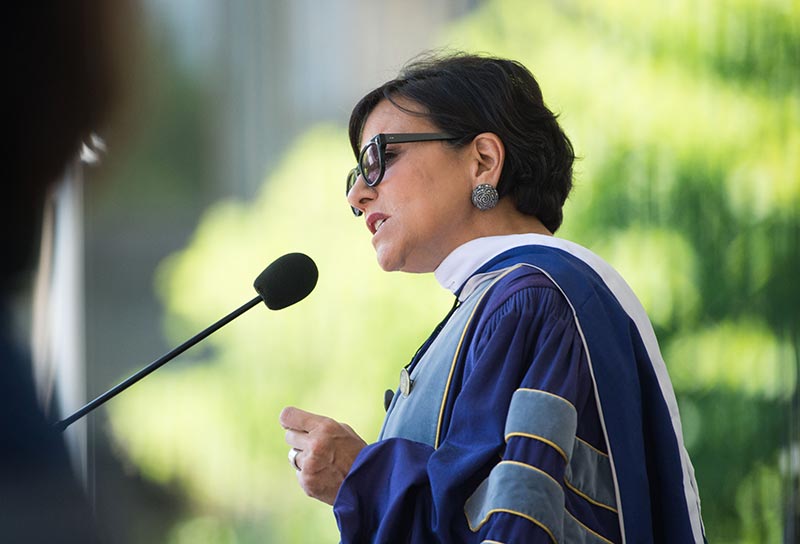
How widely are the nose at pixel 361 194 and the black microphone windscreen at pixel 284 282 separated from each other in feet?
0.50

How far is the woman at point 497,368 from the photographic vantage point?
4.65 feet

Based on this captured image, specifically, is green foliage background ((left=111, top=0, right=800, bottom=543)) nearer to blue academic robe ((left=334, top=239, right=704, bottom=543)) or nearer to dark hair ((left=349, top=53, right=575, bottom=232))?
dark hair ((left=349, top=53, right=575, bottom=232))

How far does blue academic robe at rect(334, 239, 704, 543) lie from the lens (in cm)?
140

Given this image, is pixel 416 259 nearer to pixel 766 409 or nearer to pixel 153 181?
pixel 153 181

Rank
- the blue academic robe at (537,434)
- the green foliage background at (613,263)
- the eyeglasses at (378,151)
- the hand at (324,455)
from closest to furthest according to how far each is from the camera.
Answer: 1. the blue academic robe at (537,434)
2. the hand at (324,455)
3. the eyeglasses at (378,151)
4. the green foliage background at (613,263)

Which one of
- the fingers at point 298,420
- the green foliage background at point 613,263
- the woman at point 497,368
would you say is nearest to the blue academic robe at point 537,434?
the woman at point 497,368

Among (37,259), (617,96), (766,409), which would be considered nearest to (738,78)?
(617,96)

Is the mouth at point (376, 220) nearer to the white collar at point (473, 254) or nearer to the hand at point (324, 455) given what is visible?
the white collar at point (473, 254)

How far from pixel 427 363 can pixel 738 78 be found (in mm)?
3303

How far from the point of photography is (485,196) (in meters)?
1.76

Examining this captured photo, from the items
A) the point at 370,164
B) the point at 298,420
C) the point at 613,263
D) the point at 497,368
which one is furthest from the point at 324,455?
the point at 613,263

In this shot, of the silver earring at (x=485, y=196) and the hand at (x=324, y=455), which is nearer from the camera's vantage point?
the hand at (x=324, y=455)

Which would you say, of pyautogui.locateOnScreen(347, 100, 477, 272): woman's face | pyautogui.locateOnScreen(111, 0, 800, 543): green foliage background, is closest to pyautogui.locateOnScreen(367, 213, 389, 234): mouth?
pyautogui.locateOnScreen(347, 100, 477, 272): woman's face

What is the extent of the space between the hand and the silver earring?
0.44 meters
